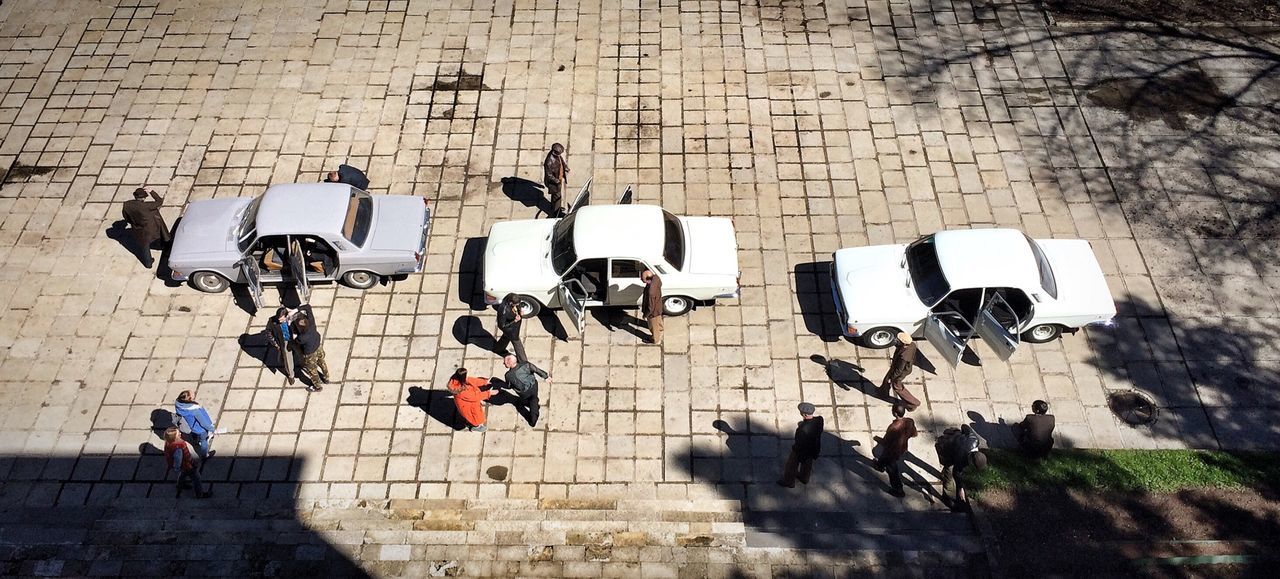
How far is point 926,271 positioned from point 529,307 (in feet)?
19.7

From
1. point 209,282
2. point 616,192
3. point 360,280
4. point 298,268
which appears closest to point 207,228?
point 209,282

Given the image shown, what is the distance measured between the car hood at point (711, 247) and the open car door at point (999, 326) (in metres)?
3.60

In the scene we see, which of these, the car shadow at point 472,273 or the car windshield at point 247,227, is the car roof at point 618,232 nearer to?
the car shadow at point 472,273

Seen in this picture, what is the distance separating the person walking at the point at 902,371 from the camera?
10977mm

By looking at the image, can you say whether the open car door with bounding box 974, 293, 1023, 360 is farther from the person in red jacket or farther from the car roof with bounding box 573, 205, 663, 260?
the person in red jacket

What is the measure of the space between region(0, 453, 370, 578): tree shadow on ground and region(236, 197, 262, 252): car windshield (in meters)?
3.24

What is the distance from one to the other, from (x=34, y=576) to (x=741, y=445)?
8946mm

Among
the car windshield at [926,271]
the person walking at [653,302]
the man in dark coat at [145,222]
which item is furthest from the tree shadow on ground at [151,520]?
the car windshield at [926,271]

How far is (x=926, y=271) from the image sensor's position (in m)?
12.1

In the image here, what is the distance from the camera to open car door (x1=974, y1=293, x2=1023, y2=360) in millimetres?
11352

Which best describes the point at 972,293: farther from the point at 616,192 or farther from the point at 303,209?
the point at 303,209

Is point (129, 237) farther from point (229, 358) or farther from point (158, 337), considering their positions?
point (229, 358)

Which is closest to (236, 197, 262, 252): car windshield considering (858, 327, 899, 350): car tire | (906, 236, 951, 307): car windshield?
(858, 327, 899, 350): car tire

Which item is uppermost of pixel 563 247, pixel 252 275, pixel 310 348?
pixel 563 247
